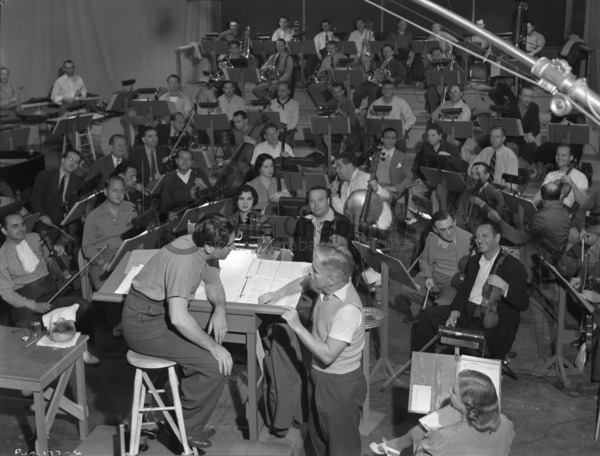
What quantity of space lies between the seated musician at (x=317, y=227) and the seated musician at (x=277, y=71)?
6910mm

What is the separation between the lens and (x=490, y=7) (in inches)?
629

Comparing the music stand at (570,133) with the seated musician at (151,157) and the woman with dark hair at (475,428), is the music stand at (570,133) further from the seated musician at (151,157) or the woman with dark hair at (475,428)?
the woman with dark hair at (475,428)

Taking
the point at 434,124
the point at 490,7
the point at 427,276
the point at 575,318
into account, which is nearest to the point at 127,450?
the point at 427,276

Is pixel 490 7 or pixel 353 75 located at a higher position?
pixel 490 7

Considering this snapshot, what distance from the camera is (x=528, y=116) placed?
10898mm

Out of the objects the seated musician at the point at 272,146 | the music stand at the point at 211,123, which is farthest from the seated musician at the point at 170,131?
the seated musician at the point at 272,146

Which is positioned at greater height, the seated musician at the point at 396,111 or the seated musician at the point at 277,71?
the seated musician at the point at 277,71

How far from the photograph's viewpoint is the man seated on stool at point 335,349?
3.72 m

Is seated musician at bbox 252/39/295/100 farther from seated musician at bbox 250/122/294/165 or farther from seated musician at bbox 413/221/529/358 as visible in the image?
seated musician at bbox 413/221/529/358

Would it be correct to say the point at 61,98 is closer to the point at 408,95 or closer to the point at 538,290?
the point at 408,95

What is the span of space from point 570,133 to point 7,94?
7.81m

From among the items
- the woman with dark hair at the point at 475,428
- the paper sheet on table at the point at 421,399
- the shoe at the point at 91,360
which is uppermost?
the woman with dark hair at the point at 475,428

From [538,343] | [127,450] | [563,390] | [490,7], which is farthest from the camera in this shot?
[490,7]

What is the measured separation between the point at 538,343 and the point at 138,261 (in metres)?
3.30
